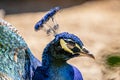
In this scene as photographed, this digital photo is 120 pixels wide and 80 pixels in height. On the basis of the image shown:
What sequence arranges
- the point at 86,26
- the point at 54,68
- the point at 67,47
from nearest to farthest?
the point at 67,47 < the point at 54,68 < the point at 86,26

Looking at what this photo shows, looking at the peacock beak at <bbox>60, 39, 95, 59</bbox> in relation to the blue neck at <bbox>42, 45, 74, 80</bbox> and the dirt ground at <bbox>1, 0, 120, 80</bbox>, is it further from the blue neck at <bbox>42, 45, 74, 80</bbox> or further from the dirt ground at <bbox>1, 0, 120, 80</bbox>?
the dirt ground at <bbox>1, 0, 120, 80</bbox>

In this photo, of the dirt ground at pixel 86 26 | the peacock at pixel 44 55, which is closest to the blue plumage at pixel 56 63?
the peacock at pixel 44 55

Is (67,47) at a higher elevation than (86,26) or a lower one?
lower

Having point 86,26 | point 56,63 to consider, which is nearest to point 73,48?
point 56,63

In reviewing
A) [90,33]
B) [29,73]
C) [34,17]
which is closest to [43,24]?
[29,73]

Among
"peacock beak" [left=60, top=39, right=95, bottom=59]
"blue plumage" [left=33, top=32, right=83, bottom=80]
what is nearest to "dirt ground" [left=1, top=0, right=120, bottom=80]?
"blue plumage" [left=33, top=32, right=83, bottom=80]

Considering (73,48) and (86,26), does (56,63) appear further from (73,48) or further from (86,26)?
(86,26)

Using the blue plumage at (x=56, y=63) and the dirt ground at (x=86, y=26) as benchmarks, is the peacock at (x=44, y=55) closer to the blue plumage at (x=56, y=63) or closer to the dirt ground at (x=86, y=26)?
the blue plumage at (x=56, y=63)
